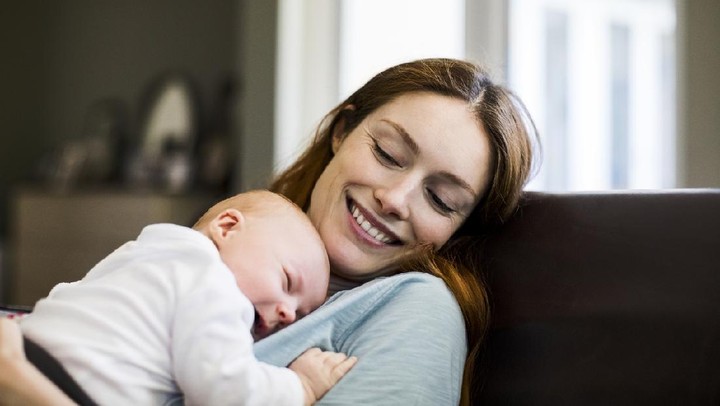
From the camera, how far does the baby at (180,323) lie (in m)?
0.99

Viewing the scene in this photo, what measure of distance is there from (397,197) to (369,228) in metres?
0.08

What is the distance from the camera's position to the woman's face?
4.49ft

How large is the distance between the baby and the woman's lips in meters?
0.23

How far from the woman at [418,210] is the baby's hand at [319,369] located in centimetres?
2

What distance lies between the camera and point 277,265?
3.80 ft

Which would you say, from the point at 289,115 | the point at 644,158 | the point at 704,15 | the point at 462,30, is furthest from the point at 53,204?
the point at 704,15

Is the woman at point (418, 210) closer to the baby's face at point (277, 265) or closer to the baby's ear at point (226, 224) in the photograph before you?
the baby's face at point (277, 265)

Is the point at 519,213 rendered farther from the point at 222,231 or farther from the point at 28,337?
the point at 28,337

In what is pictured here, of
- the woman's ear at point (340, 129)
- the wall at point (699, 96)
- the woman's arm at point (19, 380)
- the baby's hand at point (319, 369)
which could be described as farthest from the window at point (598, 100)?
the woman's arm at point (19, 380)

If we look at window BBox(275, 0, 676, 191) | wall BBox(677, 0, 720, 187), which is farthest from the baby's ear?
window BBox(275, 0, 676, 191)

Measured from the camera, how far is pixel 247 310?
3.52 ft

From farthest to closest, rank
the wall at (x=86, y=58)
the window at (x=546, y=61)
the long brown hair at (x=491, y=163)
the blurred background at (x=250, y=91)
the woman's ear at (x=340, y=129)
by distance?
the wall at (x=86, y=58), the window at (x=546, y=61), the blurred background at (x=250, y=91), the woman's ear at (x=340, y=129), the long brown hair at (x=491, y=163)

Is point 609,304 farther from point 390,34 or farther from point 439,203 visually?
point 390,34

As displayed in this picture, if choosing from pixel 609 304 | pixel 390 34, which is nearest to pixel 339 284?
pixel 609 304
